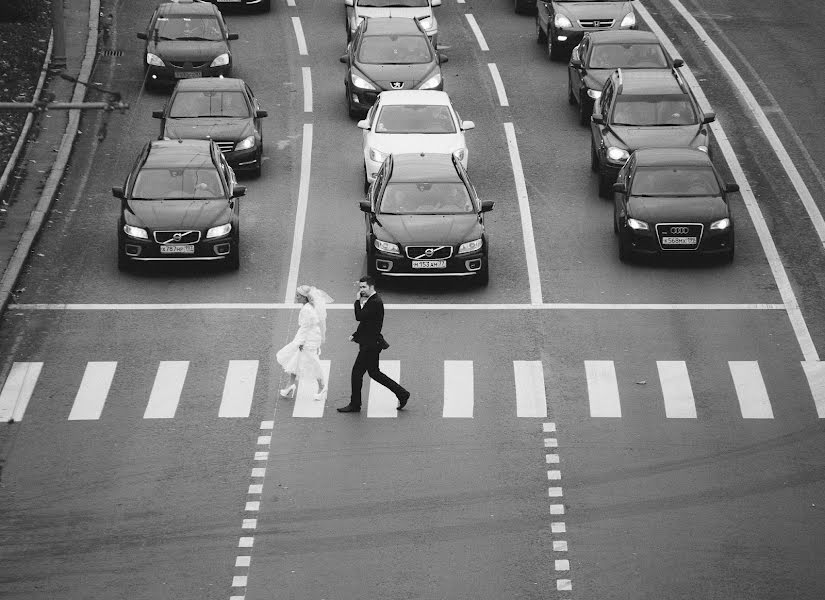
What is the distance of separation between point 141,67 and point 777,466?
891 inches

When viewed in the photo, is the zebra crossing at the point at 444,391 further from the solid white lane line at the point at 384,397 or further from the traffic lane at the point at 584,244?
the traffic lane at the point at 584,244

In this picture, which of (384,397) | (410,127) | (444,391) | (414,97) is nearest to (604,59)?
(414,97)

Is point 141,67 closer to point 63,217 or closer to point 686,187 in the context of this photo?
point 63,217

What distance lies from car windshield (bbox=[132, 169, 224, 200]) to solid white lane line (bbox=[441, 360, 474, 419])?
249 inches

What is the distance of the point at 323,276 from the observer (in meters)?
26.4

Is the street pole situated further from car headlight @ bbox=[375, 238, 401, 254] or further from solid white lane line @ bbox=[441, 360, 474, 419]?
solid white lane line @ bbox=[441, 360, 474, 419]

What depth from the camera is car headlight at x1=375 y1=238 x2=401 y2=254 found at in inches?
1008

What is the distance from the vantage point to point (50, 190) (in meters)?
30.1

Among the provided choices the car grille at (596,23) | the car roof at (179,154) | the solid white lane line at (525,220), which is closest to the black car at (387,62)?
the solid white lane line at (525,220)

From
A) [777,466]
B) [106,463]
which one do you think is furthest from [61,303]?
[777,466]

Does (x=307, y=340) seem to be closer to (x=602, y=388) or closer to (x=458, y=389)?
(x=458, y=389)

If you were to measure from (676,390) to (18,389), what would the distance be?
28.4 ft

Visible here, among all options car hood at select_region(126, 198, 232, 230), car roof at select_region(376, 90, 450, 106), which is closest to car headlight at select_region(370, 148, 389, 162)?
car roof at select_region(376, 90, 450, 106)

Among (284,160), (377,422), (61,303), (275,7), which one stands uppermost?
(377,422)
